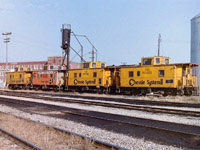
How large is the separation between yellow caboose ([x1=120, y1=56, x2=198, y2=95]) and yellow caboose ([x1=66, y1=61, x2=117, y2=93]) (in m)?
2.49

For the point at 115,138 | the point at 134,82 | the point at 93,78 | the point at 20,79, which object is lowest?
the point at 115,138

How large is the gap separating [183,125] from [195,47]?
25841 mm

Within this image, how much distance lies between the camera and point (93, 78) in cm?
2486

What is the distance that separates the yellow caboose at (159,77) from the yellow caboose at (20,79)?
19.1 metres

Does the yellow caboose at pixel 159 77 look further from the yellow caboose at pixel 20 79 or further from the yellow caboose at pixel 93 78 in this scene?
the yellow caboose at pixel 20 79

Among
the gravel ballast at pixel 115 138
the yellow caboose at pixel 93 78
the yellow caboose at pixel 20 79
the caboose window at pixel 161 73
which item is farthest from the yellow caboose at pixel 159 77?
the yellow caboose at pixel 20 79

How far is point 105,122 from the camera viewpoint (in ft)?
28.9

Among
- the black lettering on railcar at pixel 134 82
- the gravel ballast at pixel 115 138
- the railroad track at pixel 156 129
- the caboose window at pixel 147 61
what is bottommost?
the gravel ballast at pixel 115 138

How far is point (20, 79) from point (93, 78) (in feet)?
54.6

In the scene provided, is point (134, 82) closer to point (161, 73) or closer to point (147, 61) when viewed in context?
point (147, 61)

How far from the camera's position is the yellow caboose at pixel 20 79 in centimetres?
3447

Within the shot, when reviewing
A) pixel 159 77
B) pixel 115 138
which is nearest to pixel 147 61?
pixel 159 77

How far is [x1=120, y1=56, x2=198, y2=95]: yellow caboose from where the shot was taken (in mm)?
18609

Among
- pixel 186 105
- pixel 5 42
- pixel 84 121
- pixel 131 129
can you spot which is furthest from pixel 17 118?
pixel 5 42
